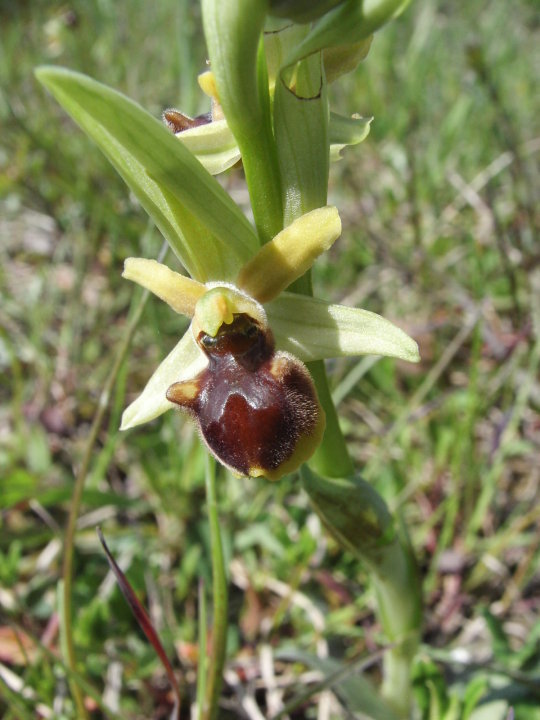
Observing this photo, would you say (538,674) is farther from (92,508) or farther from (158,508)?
(92,508)

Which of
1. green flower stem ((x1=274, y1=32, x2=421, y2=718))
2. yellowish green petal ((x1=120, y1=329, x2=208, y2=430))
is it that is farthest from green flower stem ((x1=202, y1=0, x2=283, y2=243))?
yellowish green petal ((x1=120, y1=329, x2=208, y2=430))

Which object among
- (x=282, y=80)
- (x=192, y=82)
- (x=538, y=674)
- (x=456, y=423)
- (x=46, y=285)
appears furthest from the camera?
(x=46, y=285)

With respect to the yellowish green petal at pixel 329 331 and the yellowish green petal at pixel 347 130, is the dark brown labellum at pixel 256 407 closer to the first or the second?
the yellowish green petal at pixel 329 331

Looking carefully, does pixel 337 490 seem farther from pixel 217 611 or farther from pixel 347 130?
pixel 347 130

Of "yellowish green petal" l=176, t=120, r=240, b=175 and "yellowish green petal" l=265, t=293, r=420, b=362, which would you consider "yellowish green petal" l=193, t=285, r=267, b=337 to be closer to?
"yellowish green petal" l=265, t=293, r=420, b=362

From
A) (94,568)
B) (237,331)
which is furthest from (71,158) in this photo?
(237,331)

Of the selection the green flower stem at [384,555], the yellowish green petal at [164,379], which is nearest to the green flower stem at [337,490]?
the green flower stem at [384,555]

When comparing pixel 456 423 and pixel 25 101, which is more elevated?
pixel 25 101
